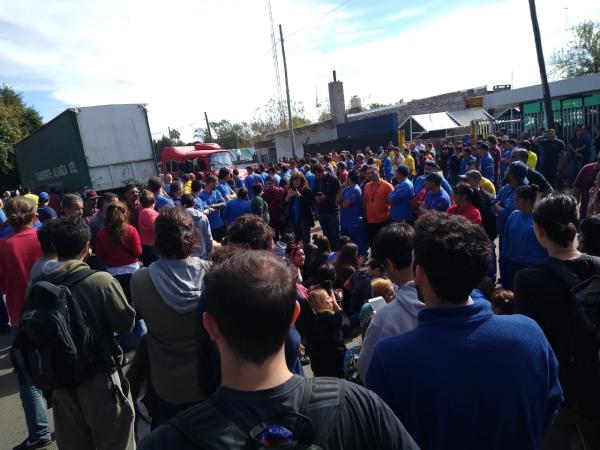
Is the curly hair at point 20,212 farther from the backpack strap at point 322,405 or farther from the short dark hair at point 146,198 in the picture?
the backpack strap at point 322,405

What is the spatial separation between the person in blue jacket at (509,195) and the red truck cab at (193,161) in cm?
1345

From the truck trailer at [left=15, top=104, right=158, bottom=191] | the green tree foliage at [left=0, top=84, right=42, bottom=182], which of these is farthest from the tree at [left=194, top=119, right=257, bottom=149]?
the truck trailer at [left=15, top=104, right=158, bottom=191]

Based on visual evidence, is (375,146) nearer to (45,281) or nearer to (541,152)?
(541,152)

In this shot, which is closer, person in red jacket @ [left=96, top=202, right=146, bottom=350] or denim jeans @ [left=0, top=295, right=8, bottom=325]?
person in red jacket @ [left=96, top=202, right=146, bottom=350]

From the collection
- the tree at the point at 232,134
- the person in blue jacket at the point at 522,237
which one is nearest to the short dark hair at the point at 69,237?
the person in blue jacket at the point at 522,237

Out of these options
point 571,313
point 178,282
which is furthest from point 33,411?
point 571,313

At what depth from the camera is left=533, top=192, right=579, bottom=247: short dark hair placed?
2434 millimetres

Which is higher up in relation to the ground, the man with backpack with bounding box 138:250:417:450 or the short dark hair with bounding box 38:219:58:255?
the short dark hair with bounding box 38:219:58:255

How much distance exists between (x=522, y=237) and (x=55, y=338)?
4.02 m

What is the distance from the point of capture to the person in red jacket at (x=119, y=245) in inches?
185

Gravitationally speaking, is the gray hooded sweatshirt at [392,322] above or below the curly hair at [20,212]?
below

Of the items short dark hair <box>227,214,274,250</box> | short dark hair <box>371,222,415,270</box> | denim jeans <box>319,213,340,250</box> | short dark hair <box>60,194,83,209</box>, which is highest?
short dark hair <box>60,194,83,209</box>

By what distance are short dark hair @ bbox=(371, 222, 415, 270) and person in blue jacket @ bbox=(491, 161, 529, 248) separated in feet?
10.6

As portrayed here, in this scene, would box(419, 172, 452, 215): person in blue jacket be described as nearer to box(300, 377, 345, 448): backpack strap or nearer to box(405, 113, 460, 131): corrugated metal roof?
box(300, 377, 345, 448): backpack strap
